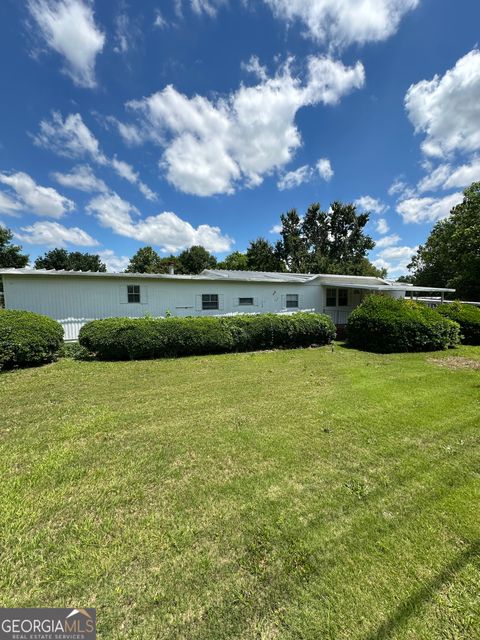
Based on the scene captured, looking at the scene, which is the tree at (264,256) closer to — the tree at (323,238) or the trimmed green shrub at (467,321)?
the tree at (323,238)

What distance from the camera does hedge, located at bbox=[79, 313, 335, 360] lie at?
848cm

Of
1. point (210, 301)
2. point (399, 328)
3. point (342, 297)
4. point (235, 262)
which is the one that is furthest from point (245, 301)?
point (235, 262)

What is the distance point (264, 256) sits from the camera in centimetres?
3903

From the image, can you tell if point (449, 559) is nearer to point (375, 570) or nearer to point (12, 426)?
point (375, 570)

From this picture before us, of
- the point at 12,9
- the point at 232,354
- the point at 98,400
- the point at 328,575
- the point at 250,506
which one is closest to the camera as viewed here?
the point at 328,575

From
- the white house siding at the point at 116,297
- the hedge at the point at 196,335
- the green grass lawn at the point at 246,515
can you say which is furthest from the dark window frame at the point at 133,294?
the green grass lawn at the point at 246,515

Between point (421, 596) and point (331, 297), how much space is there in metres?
15.5

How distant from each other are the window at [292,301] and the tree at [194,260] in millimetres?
33459

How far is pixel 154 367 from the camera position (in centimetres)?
782

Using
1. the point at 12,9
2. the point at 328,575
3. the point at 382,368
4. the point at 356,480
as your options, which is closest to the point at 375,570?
the point at 328,575

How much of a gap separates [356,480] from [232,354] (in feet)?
22.4

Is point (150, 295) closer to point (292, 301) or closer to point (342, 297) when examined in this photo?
point (292, 301)

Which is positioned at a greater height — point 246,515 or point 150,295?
point 150,295

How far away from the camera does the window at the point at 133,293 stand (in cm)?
1138
